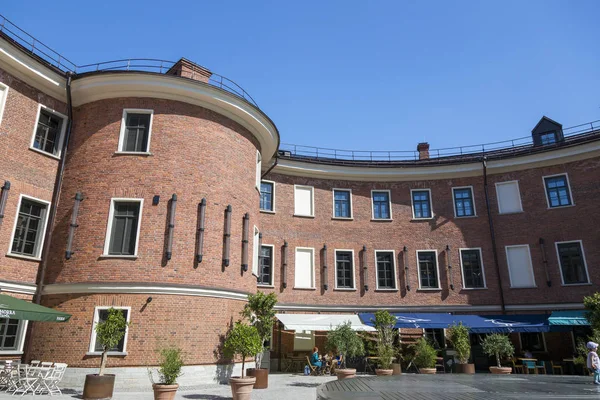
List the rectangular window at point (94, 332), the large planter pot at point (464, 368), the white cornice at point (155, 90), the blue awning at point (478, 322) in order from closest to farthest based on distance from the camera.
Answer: the rectangular window at point (94, 332), the white cornice at point (155, 90), the large planter pot at point (464, 368), the blue awning at point (478, 322)

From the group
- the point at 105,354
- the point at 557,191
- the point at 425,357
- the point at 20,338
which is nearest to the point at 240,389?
the point at 105,354

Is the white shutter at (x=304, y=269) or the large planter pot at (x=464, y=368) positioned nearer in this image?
the large planter pot at (x=464, y=368)

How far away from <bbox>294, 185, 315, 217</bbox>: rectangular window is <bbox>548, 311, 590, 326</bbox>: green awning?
12347 mm

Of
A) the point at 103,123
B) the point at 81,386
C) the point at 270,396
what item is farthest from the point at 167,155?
the point at 270,396

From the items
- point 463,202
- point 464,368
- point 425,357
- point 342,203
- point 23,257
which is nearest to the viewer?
point 23,257

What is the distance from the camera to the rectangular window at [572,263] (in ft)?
66.0

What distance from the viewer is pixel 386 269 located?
888 inches

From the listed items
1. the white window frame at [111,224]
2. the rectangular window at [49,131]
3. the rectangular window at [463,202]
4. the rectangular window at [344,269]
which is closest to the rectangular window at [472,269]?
the rectangular window at [463,202]

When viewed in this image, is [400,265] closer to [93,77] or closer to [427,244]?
[427,244]

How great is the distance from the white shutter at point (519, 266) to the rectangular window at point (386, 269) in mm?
5844

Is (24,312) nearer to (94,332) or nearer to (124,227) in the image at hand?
(94,332)

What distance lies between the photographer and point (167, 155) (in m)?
15.1

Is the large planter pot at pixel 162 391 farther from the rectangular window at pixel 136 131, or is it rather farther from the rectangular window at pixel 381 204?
the rectangular window at pixel 381 204

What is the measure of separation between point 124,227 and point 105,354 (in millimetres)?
4268
